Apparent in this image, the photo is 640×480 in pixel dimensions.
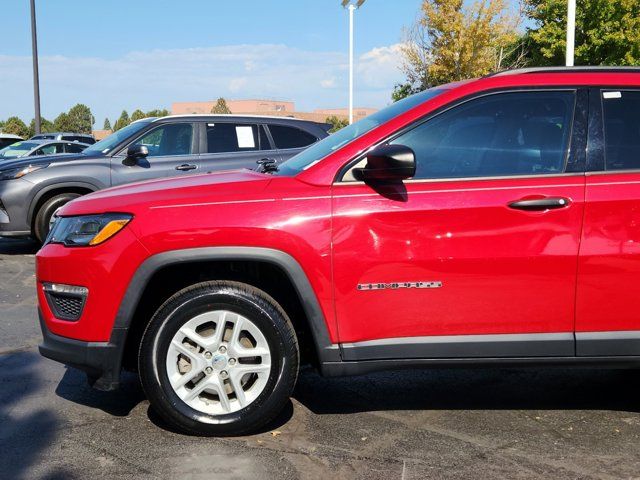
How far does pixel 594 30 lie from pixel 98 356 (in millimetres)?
31022

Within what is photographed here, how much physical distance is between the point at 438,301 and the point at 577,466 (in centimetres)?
100

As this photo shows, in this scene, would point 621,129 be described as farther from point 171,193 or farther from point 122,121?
point 122,121

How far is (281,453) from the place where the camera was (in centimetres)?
361

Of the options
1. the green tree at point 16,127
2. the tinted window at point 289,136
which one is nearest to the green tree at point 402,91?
the tinted window at point 289,136

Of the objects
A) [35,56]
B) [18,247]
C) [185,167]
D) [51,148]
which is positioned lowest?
[18,247]

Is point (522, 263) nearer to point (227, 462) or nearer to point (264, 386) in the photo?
point (264, 386)

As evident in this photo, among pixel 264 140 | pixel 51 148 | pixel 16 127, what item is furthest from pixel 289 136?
pixel 16 127

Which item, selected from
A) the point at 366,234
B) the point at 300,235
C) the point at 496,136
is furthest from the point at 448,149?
the point at 300,235

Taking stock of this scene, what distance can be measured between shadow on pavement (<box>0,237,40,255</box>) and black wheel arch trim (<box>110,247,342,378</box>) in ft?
24.0

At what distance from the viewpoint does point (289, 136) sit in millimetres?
9992

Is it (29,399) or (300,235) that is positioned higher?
(300,235)

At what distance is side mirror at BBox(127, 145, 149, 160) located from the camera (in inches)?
355

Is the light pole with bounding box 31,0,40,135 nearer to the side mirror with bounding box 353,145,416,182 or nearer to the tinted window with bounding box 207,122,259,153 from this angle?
the tinted window with bounding box 207,122,259,153

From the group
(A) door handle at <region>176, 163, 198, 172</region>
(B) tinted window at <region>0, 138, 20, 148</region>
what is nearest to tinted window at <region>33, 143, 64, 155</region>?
(B) tinted window at <region>0, 138, 20, 148</region>
